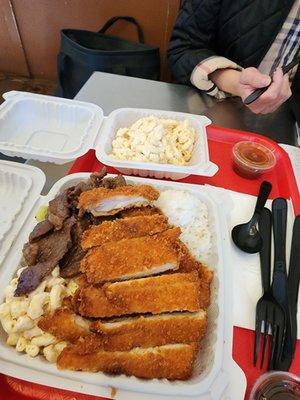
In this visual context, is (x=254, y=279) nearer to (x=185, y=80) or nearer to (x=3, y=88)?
(x=185, y=80)

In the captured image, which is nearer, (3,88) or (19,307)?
(19,307)

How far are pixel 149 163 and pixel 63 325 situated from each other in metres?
0.76

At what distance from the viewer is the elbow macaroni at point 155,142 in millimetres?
1452

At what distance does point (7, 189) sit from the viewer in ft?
4.35

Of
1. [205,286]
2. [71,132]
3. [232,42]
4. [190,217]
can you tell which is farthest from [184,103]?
[205,286]

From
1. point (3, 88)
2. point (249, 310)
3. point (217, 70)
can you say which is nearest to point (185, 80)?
point (217, 70)

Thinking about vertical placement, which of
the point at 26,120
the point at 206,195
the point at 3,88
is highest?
the point at 26,120

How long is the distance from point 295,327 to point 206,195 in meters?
0.55

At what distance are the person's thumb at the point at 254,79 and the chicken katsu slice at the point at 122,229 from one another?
3.12 feet

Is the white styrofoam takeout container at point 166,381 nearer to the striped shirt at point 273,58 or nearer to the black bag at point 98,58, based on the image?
the striped shirt at point 273,58

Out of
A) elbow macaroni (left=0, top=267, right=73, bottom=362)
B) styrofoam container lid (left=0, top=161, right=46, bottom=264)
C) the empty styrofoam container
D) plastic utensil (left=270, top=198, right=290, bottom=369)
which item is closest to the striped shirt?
the empty styrofoam container

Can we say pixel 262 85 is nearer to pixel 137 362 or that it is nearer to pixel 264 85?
pixel 264 85

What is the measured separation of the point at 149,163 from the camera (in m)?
1.40

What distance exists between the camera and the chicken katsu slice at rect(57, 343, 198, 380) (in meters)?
0.84
